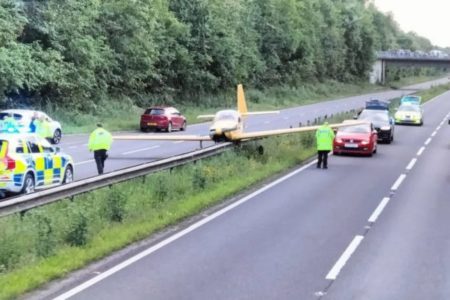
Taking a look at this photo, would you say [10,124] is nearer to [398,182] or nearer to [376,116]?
[398,182]

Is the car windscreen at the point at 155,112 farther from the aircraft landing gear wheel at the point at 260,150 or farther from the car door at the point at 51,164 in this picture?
the car door at the point at 51,164

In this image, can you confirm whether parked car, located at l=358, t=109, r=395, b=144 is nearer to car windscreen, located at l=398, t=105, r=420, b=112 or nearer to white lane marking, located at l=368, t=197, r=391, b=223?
car windscreen, located at l=398, t=105, r=420, b=112

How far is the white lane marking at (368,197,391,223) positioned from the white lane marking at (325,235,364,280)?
2055 mm

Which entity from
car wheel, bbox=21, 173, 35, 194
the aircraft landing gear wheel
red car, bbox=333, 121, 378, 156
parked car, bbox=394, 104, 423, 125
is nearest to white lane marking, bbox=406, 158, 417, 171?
red car, bbox=333, 121, 378, 156

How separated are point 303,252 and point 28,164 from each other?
304 inches

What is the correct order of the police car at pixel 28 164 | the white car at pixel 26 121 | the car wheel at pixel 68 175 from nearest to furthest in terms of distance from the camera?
the police car at pixel 28 164, the car wheel at pixel 68 175, the white car at pixel 26 121

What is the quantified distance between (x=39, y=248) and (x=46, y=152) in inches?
293

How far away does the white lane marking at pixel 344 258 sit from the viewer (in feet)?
35.0

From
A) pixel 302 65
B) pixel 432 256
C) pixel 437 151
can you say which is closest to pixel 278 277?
pixel 432 256

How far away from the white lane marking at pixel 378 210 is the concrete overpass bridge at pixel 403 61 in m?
122

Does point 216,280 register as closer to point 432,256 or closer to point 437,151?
point 432,256

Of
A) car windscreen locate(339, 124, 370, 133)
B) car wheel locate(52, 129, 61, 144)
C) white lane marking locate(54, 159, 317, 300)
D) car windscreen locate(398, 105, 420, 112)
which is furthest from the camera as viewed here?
car windscreen locate(398, 105, 420, 112)

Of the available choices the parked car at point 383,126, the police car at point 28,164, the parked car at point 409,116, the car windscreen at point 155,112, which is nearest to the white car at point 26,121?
the car windscreen at point 155,112

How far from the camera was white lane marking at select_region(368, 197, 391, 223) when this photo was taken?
15.8 metres
